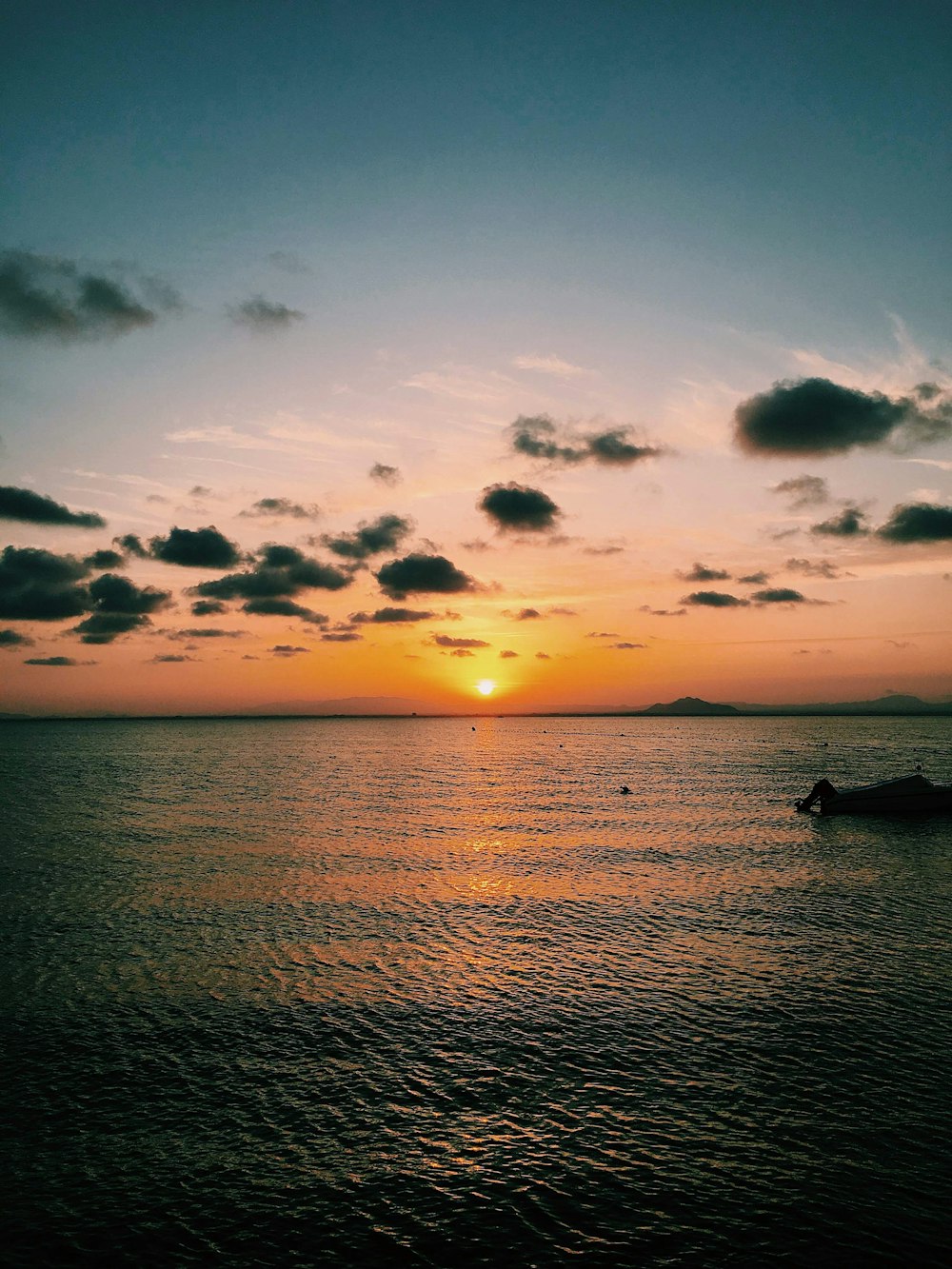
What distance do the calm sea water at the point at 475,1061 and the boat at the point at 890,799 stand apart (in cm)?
2554

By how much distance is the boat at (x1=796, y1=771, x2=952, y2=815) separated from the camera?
77188 millimetres

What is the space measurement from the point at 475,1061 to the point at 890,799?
7004cm

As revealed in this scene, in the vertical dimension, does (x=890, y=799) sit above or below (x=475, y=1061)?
below

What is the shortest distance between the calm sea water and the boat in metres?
25.5

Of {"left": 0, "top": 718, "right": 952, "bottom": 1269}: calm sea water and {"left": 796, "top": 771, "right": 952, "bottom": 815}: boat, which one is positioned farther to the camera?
{"left": 796, "top": 771, "right": 952, "bottom": 815}: boat

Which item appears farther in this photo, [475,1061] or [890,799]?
[890,799]

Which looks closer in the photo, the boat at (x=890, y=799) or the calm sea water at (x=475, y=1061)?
the calm sea water at (x=475, y=1061)

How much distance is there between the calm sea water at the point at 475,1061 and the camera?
52.7 ft

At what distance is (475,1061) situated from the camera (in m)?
23.1

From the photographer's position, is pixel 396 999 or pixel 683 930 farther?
pixel 683 930

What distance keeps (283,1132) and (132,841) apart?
49748 millimetres

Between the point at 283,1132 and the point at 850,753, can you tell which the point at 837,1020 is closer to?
the point at 283,1132

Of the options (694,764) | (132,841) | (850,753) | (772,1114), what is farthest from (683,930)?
(850,753)

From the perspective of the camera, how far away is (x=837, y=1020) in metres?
25.7
